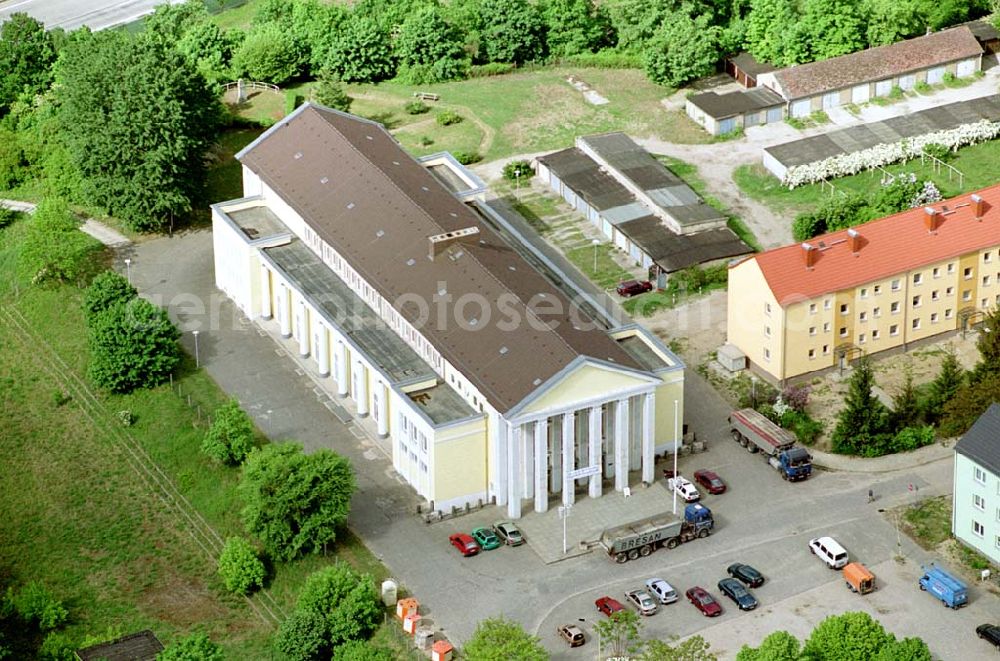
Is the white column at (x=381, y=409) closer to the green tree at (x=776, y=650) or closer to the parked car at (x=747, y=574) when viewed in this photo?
the parked car at (x=747, y=574)

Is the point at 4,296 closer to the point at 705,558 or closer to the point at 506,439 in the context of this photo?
the point at 506,439

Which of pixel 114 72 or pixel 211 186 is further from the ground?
pixel 114 72

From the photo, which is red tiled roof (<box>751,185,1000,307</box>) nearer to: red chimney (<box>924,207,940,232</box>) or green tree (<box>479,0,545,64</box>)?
red chimney (<box>924,207,940,232</box>)

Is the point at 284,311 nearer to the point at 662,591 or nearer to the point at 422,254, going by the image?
the point at 422,254

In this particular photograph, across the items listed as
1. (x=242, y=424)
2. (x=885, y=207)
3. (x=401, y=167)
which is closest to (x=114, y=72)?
(x=401, y=167)

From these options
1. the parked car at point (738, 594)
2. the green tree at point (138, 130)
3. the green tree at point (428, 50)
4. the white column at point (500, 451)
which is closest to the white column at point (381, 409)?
the white column at point (500, 451)

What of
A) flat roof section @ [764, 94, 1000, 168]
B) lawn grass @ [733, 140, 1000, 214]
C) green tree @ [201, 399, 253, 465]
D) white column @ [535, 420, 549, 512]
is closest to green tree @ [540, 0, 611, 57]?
flat roof section @ [764, 94, 1000, 168]

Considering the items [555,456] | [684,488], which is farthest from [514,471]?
[684,488]
